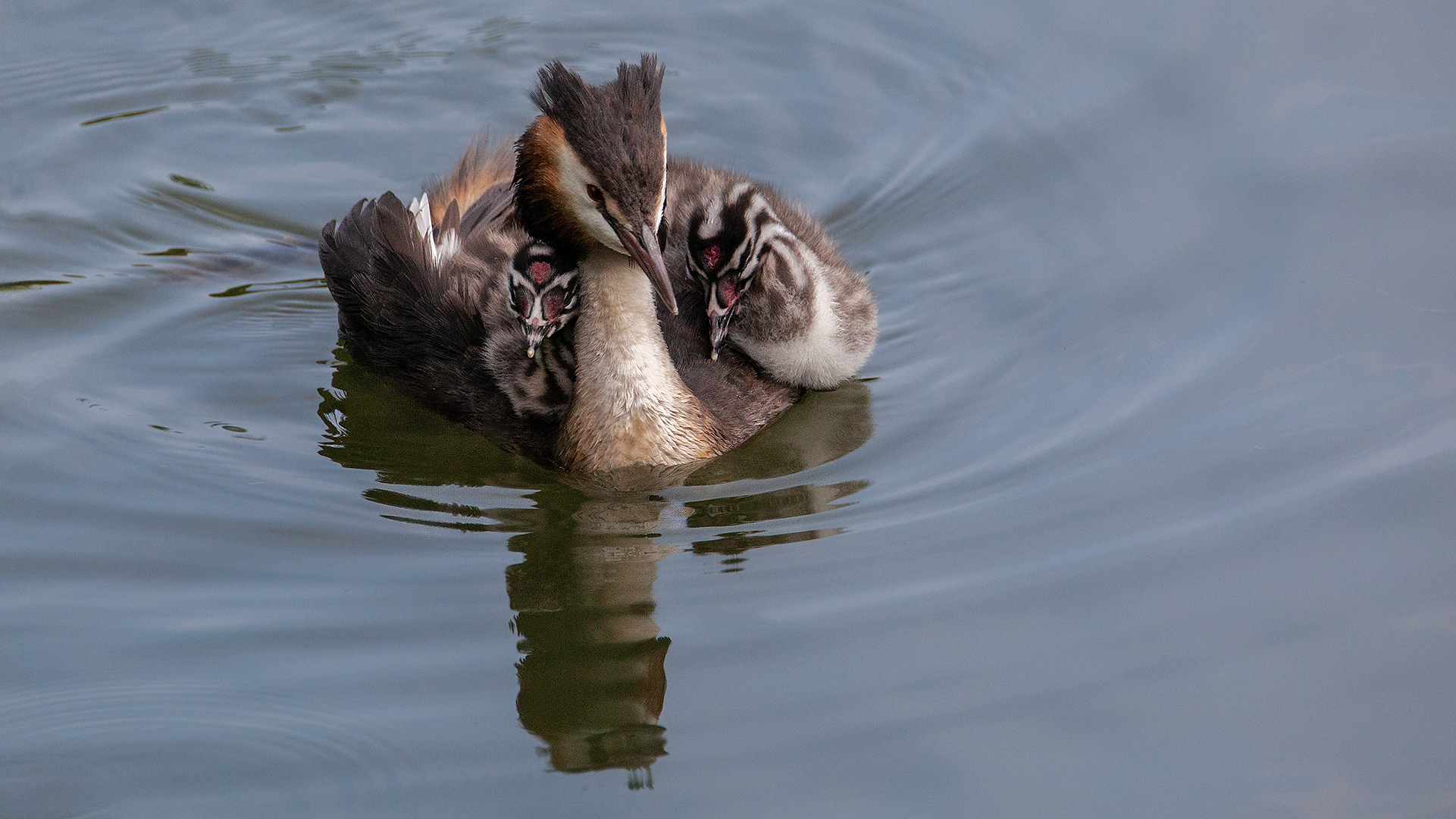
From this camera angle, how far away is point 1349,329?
18.8 ft

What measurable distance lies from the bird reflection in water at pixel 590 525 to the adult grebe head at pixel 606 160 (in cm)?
77

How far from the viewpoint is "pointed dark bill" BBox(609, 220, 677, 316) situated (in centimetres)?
480

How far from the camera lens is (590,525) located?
5.09 m

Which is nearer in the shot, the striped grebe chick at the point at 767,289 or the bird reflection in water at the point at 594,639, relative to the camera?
the bird reflection in water at the point at 594,639

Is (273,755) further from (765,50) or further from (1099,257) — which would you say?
(765,50)

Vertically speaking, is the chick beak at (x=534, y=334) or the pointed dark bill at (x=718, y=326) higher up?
the pointed dark bill at (x=718, y=326)

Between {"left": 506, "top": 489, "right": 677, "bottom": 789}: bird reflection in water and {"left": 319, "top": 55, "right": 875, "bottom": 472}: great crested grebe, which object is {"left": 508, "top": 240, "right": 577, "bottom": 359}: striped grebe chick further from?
{"left": 506, "top": 489, "right": 677, "bottom": 789}: bird reflection in water

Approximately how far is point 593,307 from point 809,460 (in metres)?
0.94

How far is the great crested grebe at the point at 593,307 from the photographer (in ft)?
16.0

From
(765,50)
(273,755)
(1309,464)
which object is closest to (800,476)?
(1309,464)

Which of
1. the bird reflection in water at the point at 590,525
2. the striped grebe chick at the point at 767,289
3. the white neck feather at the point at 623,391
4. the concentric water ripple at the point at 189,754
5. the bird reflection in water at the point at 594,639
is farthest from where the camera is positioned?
the striped grebe chick at the point at 767,289

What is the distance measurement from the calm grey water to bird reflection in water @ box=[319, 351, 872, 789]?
18 mm

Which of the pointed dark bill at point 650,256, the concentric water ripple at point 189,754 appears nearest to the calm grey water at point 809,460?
the concentric water ripple at point 189,754

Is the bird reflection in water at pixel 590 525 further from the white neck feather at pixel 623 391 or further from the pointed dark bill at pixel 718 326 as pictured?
the pointed dark bill at pixel 718 326
